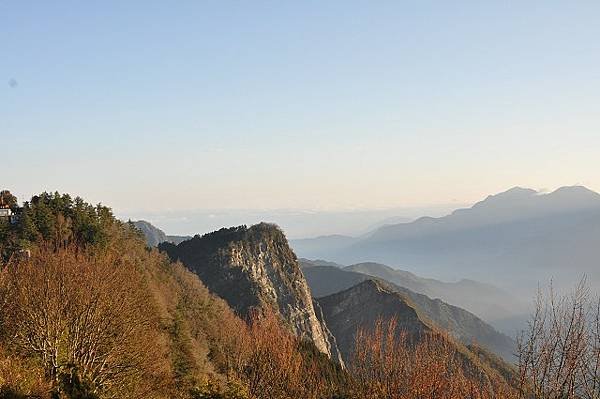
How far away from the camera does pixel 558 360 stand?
1448cm

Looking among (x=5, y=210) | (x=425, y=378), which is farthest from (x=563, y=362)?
(x=5, y=210)

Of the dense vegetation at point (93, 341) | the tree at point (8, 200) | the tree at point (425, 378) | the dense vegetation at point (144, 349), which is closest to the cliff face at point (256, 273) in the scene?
the tree at point (8, 200)

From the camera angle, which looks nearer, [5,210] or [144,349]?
[144,349]

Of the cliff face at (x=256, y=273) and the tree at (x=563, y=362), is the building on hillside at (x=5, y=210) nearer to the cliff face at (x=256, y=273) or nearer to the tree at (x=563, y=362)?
the cliff face at (x=256, y=273)

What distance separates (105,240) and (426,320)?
125m

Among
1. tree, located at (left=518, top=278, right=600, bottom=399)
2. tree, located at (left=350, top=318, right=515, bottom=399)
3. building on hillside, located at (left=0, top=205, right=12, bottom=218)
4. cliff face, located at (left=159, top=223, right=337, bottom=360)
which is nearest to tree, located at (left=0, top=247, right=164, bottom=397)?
tree, located at (left=350, top=318, right=515, bottom=399)

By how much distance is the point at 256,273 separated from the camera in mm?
137500

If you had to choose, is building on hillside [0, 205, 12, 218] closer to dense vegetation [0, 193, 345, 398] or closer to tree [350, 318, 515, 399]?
dense vegetation [0, 193, 345, 398]

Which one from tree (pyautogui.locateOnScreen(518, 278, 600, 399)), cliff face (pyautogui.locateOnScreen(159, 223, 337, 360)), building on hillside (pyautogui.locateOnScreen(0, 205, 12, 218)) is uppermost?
building on hillside (pyautogui.locateOnScreen(0, 205, 12, 218))

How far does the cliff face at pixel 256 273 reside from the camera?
12588 cm

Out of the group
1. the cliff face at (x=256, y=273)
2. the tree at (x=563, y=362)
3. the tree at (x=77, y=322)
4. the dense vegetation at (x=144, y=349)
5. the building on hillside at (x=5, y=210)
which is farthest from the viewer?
the cliff face at (x=256, y=273)

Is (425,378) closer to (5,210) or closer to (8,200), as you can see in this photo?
(5,210)

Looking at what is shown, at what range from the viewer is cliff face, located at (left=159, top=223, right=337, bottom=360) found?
12588 centimetres

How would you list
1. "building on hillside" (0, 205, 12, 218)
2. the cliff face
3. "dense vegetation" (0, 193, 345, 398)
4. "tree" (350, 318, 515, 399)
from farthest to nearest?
the cliff face < "building on hillside" (0, 205, 12, 218) < "dense vegetation" (0, 193, 345, 398) < "tree" (350, 318, 515, 399)
